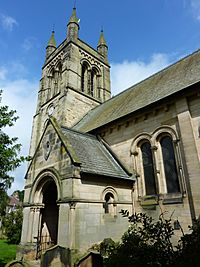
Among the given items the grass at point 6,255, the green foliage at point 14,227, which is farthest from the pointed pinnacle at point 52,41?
the grass at point 6,255

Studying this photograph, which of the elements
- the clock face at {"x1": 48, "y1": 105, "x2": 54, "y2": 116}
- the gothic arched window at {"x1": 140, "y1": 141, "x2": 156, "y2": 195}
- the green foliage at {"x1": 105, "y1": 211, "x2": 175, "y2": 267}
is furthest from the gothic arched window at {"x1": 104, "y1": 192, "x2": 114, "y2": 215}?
the clock face at {"x1": 48, "y1": 105, "x2": 54, "y2": 116}

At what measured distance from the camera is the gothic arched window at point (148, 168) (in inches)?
436

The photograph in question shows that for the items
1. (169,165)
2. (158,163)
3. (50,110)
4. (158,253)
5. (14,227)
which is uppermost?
(50,110)

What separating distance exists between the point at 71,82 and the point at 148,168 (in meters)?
14.7

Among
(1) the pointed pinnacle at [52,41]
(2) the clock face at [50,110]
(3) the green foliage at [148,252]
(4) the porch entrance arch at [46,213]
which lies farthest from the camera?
(1) the pointed pinnacle at [52,41]

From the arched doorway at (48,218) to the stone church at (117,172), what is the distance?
5 cm

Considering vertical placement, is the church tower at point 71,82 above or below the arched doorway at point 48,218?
above

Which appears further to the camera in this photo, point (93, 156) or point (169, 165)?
point (93, 156)

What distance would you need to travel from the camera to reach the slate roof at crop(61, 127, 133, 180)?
1016 centimetres

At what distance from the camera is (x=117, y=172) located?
1123 cm

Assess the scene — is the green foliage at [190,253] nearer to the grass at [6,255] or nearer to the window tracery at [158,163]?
the window tracery at [158,163]

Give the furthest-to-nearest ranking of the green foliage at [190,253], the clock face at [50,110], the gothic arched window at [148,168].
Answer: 1. the clock face at [50,110]
2. the gothic arched window at [148,168]
3. the green foliage at [190,253]

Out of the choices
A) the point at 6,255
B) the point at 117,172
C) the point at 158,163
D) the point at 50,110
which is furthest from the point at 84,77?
the point at 6,255

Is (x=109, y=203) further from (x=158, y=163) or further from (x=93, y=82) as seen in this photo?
(x=93, y=82)
